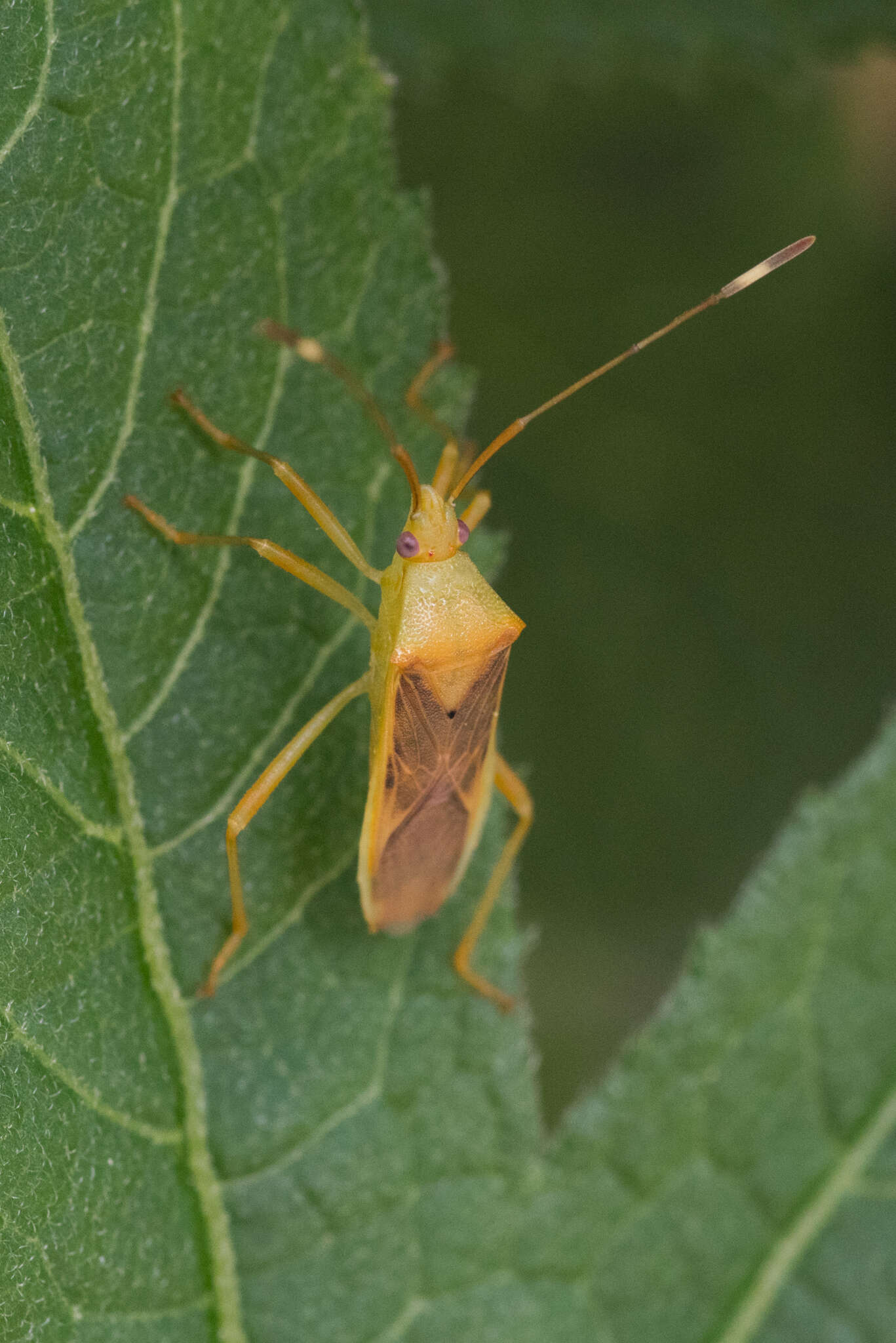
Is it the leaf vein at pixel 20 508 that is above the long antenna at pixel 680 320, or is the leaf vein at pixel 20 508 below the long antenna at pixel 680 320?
above

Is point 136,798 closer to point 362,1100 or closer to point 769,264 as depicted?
point 362,1100

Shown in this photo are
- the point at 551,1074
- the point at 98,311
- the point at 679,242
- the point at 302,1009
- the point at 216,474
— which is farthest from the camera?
the point at 551,1074

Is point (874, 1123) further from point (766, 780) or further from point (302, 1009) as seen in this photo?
point (766, 780)

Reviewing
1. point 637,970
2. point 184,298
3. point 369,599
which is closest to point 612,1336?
point 637,970

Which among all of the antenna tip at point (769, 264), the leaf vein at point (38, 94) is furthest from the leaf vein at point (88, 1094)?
the antenna tip at point (769, 264)

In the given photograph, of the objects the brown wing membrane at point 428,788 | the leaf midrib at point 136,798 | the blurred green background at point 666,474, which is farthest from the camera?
the blurred green background at point 666,474

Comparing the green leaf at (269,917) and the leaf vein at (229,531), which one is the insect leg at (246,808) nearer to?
the green leaf at (269,917)

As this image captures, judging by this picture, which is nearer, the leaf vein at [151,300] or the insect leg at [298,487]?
the leaf vein at [151,300]
